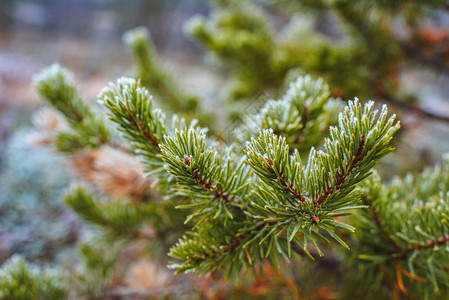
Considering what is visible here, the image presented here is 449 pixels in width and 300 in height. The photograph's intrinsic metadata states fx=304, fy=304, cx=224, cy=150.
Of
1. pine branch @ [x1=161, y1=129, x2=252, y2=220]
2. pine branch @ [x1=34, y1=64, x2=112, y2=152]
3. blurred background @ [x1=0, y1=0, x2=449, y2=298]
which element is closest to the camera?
pine branch @ [x1=161, y1=129, x2=252, y2=220]

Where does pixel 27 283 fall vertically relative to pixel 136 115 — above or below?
below

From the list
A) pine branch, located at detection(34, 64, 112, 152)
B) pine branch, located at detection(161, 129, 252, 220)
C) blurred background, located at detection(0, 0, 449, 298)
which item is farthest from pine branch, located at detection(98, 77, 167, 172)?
blurred background, located at detection(0, 0, 449, 298)

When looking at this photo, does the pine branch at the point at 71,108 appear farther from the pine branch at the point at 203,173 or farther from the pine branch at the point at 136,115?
the pine branch at the point at 203,173

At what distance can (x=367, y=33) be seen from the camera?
101cm

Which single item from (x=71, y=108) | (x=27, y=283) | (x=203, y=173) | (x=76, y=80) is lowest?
(x=27, y=283)

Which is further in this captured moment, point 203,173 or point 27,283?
point 27,283

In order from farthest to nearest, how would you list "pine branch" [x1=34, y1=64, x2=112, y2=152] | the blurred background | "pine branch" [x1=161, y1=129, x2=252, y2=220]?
the blurred background
"pine branch" [x1=34, y1=64, x2=112, y2=152]
"pine branch" [x1=161, y1=129, x2=252, y2=220]

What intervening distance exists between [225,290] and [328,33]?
415cm

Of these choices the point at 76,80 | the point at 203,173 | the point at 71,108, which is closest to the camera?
the point at 203,173

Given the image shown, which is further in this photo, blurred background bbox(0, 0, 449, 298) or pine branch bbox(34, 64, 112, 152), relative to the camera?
blurred background bbox(0, 0, 449, 298)

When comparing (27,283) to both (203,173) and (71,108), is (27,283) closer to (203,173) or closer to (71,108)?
(71,108)

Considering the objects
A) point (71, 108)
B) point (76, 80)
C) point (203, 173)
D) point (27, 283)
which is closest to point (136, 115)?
point (203, 173)

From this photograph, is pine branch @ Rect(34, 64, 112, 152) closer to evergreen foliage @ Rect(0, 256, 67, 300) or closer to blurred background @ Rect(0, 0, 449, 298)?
blurred background @ Rect(0, 0, 449, 298)

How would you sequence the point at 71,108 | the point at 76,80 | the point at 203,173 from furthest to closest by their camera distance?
the point at 76,80, the point at 71,108, the point at 203,173
